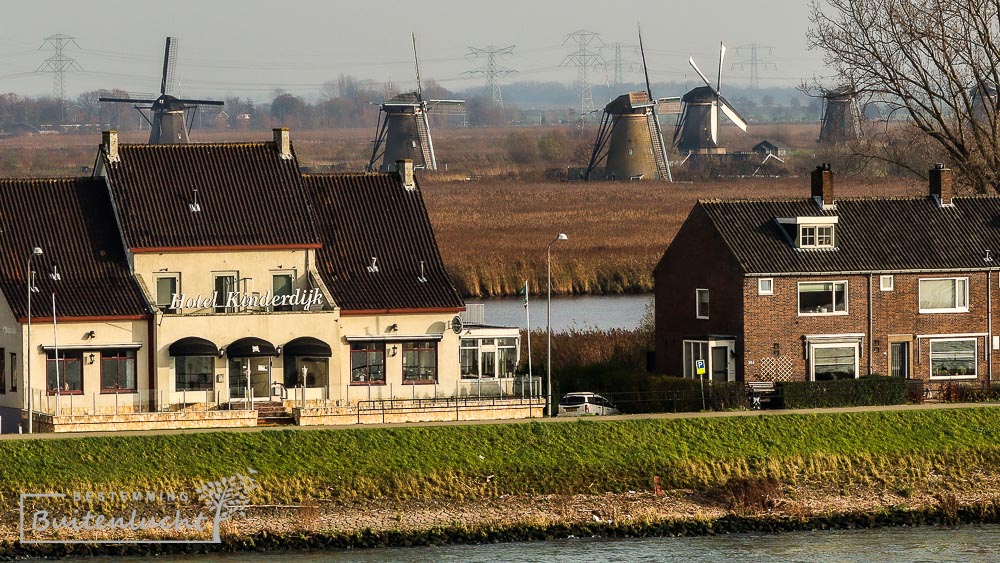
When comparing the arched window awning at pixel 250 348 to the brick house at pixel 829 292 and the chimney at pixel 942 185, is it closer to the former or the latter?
the brick house at pixel 829 292

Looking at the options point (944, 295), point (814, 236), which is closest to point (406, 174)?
point (814, 236)

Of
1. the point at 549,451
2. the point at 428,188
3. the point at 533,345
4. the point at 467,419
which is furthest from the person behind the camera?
the point at 428,188

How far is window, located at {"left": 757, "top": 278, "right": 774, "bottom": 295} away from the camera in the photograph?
2194 inches

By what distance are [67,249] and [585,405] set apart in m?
15.2

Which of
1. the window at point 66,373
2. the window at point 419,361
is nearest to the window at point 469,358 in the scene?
the window at point 419,361

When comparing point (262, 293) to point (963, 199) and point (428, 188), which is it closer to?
point (963, 199)

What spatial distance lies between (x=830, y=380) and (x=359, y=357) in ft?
44.2

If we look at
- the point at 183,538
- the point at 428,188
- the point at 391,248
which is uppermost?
the point at 428,188

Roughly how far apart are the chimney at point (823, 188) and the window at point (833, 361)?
516cm

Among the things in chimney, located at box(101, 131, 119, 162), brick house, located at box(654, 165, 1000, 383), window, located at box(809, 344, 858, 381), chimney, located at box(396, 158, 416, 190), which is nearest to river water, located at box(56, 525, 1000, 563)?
window, located at box(809, 344, 858, 381)

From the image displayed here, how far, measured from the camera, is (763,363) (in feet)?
182

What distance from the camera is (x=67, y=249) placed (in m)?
53.0

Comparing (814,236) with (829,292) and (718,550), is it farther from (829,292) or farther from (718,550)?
(718,550)

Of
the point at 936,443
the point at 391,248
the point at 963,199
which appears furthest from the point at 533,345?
the point at 936,443
